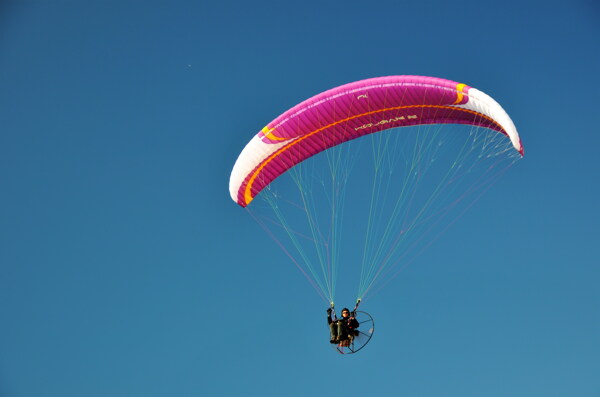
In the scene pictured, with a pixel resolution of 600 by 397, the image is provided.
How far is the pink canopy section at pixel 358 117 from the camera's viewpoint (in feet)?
57.7

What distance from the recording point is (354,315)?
1816 centimetres

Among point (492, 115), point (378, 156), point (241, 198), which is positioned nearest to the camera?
point (492, 115)

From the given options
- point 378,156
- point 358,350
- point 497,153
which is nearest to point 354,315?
point 358,350

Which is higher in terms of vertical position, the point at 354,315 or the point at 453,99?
the point at 453,99

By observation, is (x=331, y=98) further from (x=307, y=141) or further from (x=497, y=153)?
(x=497, y=153)

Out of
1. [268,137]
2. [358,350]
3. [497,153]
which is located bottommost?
[358,350]

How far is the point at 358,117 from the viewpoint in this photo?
1861cm

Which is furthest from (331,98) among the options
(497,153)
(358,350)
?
(358,350)

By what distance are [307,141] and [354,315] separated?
4.30 m

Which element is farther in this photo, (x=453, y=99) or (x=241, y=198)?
(x=241, y=198)

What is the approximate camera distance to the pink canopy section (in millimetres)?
17578

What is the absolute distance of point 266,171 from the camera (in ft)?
64.7

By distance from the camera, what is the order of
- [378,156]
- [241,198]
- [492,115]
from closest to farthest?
[492,115] → [378,156] → [241,198]

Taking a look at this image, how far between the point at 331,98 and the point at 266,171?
273 cm
